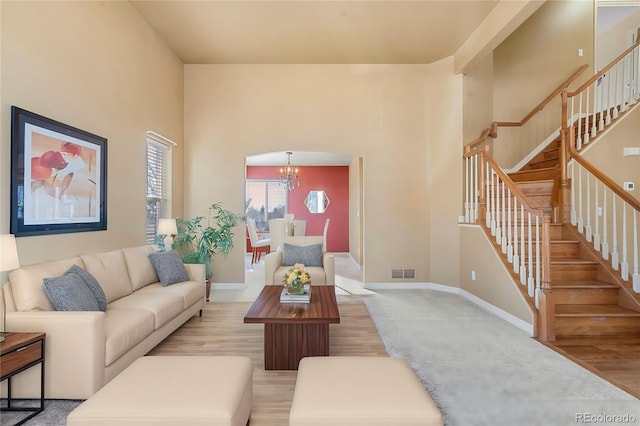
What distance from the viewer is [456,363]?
281 centimetres

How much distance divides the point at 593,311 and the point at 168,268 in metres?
4.54

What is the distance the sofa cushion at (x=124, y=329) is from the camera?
2279mm

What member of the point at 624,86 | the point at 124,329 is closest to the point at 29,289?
the point at 124,329

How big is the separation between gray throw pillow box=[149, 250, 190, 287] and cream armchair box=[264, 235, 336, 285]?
1093 mm

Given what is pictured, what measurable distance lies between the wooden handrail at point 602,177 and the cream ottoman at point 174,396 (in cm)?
413

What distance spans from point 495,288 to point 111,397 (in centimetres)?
406

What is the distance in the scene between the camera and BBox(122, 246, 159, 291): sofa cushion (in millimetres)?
3449

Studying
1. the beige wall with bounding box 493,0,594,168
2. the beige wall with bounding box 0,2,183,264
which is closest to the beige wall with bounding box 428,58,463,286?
the beige wall with bounding box 493,0,594,168

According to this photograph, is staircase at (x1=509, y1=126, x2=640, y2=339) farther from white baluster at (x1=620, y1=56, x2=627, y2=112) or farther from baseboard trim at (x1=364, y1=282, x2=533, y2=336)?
white baluster at (x1=620, y1=56, x2=627, y2=112)

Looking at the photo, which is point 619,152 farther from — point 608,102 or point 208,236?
point 208,236

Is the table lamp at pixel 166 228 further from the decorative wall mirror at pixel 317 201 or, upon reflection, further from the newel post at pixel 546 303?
the decorative wall mirror at pixel 317 201

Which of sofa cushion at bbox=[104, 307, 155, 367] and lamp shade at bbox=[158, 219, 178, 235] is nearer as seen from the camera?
sofa cushion at bbox=[104, 307, 155, 367]

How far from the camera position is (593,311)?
345 centimetres

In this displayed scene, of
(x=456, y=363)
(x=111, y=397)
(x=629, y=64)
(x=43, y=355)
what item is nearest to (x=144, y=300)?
(x=43, y=355)
